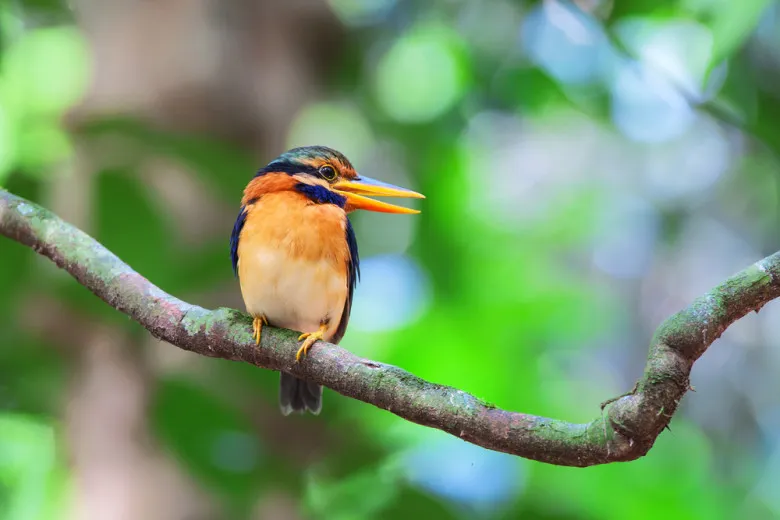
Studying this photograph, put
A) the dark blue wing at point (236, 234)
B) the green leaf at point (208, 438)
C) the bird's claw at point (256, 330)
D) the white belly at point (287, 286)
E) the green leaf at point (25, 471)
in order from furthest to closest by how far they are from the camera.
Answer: the green leaf at point (25, 471), the dark blue wing at point (236, 234), the green leaf at point (208, 438), the white belly at point (287, 286), the bird's claw at point (256, 330)

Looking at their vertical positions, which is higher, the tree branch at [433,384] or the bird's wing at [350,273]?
the bird's wing at [350,273]

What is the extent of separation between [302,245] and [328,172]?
1.90 feet

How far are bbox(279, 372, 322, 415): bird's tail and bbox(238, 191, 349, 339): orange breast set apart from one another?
34cm

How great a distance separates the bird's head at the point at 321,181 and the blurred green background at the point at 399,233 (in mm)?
257

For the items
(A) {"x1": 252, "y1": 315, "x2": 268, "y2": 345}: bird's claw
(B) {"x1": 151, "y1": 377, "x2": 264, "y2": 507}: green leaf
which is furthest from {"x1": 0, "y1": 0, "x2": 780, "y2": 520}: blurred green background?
(A) {"x1": 252, "y1": 315, "x2": 268, "y2": 345}: bird's claw

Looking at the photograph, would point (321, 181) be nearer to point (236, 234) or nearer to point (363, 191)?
point (363, 191)

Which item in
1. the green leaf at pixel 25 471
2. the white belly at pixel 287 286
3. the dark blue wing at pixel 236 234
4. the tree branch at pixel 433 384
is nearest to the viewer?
the tree branch at pixel 433 384

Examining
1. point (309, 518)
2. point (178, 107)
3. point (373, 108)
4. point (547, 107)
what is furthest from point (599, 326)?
point (178, 107)

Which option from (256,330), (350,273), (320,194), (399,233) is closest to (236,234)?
(320,194)

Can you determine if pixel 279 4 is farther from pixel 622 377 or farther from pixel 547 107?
pixel 622 377

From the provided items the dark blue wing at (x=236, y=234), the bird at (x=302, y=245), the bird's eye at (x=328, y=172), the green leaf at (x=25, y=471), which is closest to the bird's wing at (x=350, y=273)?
the bird at (x=302, y=245)

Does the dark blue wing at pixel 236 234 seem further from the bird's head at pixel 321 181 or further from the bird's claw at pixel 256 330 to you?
the bird's claw at pixel 256 330

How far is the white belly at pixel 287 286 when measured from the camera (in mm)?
3197

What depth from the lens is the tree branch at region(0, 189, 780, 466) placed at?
1.68 m
